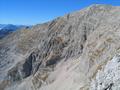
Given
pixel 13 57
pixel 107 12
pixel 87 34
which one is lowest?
pixel 13 57

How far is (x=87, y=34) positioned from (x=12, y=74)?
17.5 meters

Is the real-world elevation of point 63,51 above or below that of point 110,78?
below

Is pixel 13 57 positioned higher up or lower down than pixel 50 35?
lower down

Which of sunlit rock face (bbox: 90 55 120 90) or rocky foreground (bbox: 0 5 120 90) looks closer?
sunlit rock face (bbox: 90 55 120 90)

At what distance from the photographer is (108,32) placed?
122 feet

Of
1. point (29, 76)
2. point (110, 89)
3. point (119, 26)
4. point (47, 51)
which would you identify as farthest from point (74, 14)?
point (110, 89)

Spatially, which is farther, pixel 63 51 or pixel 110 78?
pixel 63 51

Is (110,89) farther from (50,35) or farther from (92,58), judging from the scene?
(50,35)

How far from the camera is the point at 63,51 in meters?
48.4

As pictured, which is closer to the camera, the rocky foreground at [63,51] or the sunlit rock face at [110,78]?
the sunlit rock face at [110,78]

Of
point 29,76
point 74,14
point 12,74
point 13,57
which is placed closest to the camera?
point 29,76

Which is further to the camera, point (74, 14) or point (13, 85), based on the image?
point (74, 14)

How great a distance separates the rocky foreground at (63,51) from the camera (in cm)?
3575

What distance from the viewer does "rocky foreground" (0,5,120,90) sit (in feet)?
117
